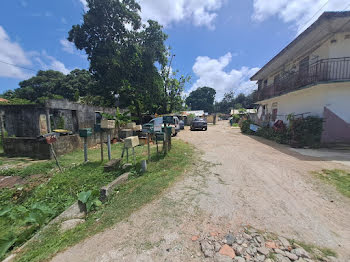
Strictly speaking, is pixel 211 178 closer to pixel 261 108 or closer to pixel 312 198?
pixel 312 198

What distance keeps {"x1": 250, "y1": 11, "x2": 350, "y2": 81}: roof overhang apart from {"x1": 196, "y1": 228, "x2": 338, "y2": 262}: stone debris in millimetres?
10443

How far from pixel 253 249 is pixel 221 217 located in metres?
0.67

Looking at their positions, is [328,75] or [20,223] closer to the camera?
[20,223]

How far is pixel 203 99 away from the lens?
69812 mm

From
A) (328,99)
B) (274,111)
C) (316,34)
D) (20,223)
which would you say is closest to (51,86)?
(20,223)

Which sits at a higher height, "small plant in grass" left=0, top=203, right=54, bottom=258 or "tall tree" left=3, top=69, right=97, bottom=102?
"tall tree" left=3, top=69, right=97, bottom=102

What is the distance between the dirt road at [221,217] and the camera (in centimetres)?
191

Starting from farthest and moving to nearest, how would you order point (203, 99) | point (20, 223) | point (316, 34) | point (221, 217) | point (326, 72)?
1. point (203, 99)
2. point (316, 34)
3. point (326, 72)
4. point (20, 223)
5. point (221, 217)

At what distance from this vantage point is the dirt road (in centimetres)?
191

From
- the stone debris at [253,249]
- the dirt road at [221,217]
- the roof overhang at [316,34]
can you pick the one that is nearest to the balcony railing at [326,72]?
the roof overhang at [316,34]

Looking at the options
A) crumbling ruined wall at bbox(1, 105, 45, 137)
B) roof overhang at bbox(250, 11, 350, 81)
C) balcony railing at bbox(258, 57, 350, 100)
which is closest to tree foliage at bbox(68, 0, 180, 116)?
crumbling ruined wall at bbox(1, 105, 45, 137)

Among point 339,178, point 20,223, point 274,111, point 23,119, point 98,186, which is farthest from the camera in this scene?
point 274,111

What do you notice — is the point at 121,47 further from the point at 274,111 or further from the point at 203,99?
the point at 203,99

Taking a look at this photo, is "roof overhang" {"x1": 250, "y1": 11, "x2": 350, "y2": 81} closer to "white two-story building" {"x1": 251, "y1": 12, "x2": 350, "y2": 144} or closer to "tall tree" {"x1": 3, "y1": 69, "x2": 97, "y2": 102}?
"white two-story building" {"x1": 251, "y1": 12, "x2": 350, "y2": 144}
